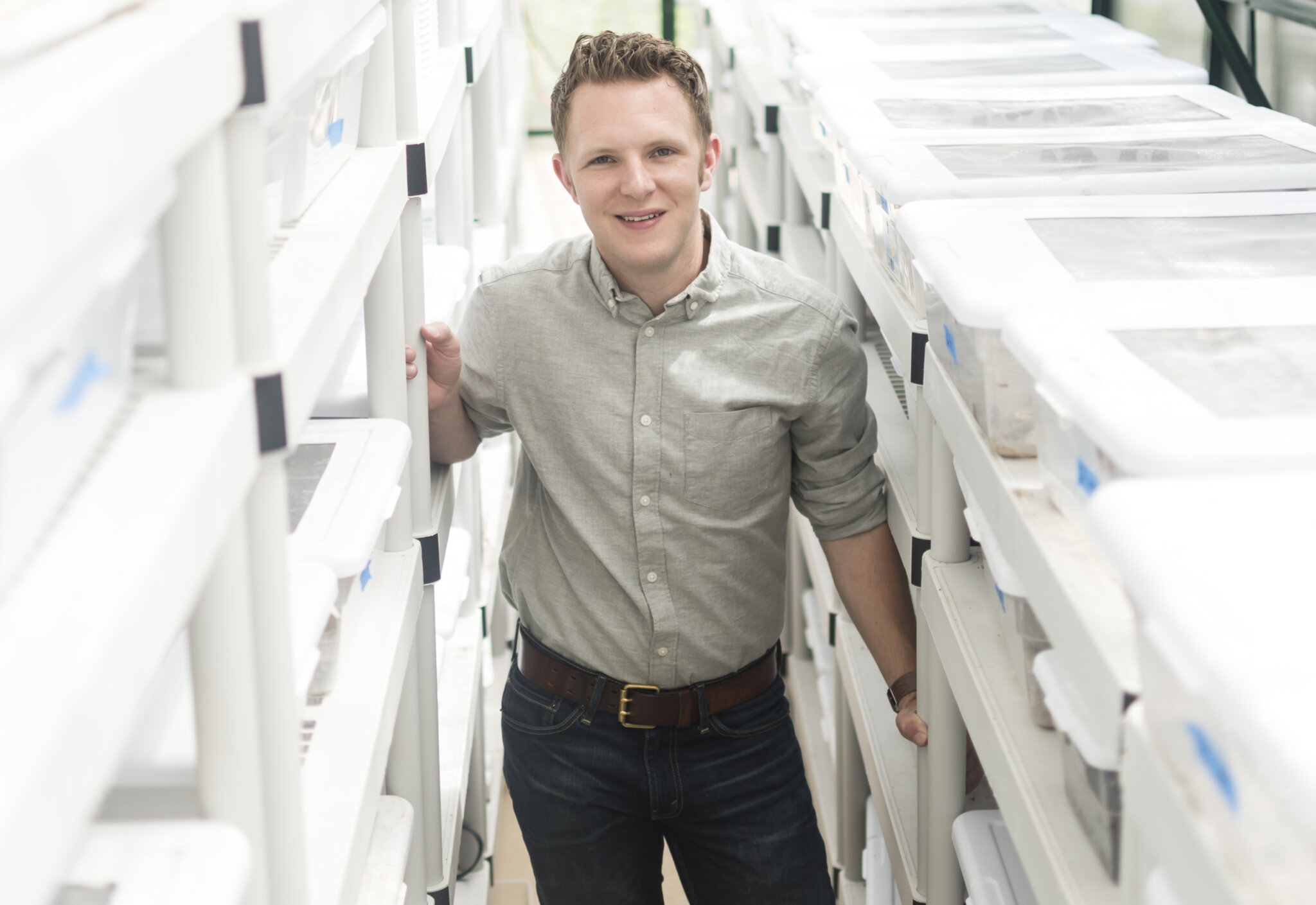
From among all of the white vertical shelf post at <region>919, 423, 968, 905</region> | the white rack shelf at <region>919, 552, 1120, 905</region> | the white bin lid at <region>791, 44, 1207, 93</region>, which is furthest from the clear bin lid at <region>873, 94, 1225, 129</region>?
the white rack shelf at <region>919, 552, 1120, 905</region>

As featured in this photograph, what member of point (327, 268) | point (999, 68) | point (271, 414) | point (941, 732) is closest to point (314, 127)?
point (327, 268)

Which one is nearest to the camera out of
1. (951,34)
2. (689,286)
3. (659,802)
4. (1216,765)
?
(1216,765)

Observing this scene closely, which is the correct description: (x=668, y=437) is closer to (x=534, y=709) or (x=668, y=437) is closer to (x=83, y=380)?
(x=534, y=709)

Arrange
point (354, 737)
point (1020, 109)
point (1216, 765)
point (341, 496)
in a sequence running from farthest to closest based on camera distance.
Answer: point (1020, 109)
point (341, 496)
point (354, 737)
point (1216, 765)

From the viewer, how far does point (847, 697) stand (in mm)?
2334

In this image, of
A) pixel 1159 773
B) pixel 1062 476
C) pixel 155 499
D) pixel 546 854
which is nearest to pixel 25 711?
pixel 155 499

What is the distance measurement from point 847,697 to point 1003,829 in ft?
2.48

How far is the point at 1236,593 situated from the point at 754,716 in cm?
122

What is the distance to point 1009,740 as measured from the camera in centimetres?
124

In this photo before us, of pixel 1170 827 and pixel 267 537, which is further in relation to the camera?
pixel 267 537

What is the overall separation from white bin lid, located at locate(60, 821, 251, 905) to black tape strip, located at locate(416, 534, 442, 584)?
0.87 m

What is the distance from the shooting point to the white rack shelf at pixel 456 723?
206 cm

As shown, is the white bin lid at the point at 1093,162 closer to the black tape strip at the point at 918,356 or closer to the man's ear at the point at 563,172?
the black tape strip at the point at 918,356

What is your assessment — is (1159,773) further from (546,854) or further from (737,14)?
(737,14)
